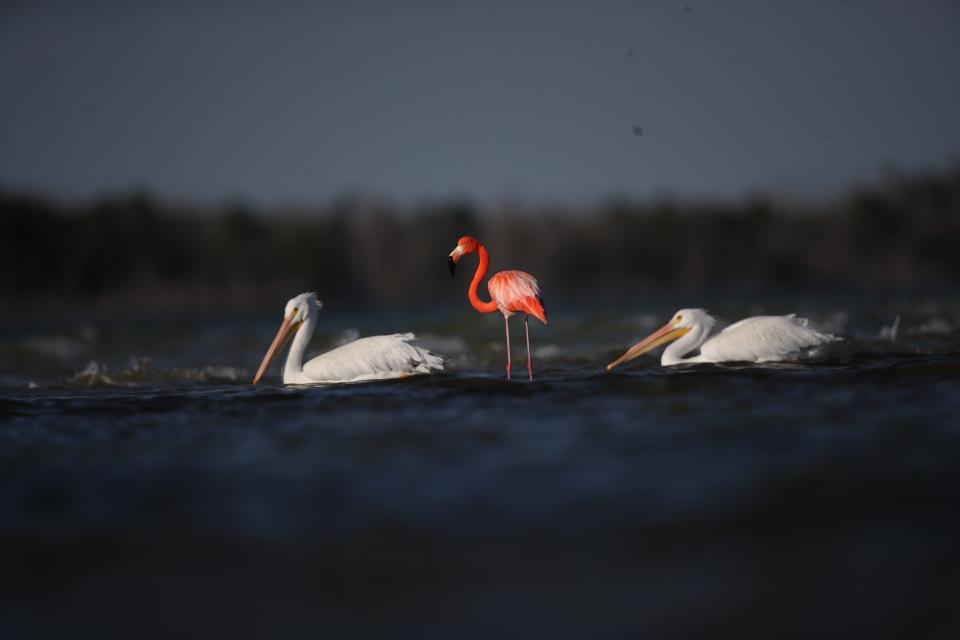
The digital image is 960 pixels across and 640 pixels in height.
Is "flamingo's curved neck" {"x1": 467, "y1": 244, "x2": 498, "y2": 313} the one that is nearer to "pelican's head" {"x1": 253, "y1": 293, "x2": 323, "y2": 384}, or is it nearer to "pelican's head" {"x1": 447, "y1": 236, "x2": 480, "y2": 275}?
"pelican's head" {"x1": 447, "y1": 236, "x2": 480, "y2": 275}

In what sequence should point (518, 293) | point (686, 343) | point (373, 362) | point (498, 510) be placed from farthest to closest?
point (686, 343)
point (518, 293)
point (373, 362)
point (498, 510)

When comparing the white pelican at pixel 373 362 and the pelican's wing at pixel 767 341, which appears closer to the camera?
the white pelican at pixel 373 362

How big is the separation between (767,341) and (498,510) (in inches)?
185

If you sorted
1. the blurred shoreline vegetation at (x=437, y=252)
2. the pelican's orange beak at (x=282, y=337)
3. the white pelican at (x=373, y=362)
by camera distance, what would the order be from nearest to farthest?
the white pelican at (x=373, y=362) → the pelican's orange beak at (x=282, y=337) → the blurred shoreline vegetation at (x=437, y=252)

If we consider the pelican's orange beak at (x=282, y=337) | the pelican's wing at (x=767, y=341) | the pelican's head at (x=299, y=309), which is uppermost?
the pelican's head at (x=299, y=309)

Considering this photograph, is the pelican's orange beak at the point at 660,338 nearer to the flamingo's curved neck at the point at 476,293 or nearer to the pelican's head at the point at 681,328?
the pelican's head at the point at 681,328

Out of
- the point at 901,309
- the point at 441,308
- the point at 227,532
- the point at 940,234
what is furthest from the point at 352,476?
the point at 940,234

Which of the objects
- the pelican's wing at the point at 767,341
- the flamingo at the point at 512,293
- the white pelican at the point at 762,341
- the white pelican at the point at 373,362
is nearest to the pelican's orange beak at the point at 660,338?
the white pelican at the point at 762,341

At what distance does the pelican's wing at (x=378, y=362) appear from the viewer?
7.15 meters

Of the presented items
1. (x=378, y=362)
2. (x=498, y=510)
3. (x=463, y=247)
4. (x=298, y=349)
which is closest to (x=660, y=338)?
(x=463, y=247)

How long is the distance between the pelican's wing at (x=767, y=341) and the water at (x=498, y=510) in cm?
91

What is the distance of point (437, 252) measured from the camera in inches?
1059

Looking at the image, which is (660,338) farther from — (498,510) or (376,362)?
(498,510)

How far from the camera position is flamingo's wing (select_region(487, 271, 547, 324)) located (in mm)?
7723
